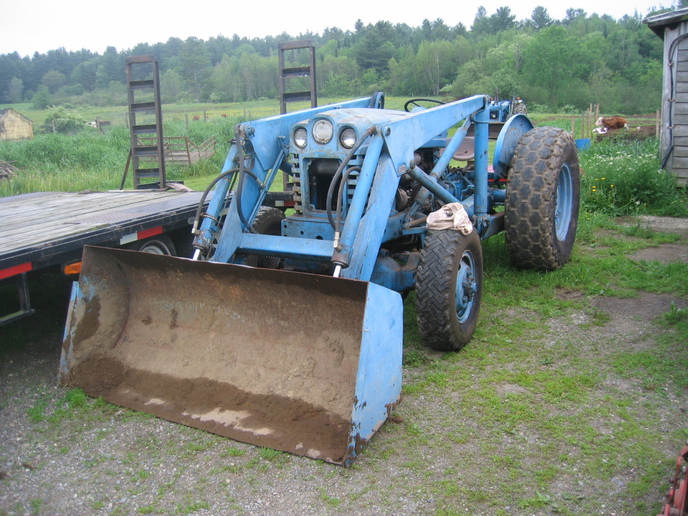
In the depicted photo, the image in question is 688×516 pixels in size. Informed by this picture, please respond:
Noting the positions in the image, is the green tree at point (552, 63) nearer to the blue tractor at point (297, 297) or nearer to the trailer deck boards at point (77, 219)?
the trailer deck boards at point (77, 219)

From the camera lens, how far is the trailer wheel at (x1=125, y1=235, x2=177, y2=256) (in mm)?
5039

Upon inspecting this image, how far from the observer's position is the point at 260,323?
3789 millimetres

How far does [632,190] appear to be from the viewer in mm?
8984

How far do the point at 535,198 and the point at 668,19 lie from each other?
225 inches

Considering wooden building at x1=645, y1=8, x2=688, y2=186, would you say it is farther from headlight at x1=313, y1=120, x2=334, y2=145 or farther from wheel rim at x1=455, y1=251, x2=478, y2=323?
headlight at x1=313, y1=120, x2=334, y2=145

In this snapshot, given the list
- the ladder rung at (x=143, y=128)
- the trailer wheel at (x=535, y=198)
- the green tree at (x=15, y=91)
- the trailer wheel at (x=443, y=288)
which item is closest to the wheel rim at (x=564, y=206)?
the trailer wheel at (x=535, y=198)

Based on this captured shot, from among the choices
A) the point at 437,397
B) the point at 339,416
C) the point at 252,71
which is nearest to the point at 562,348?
the point at 437,397

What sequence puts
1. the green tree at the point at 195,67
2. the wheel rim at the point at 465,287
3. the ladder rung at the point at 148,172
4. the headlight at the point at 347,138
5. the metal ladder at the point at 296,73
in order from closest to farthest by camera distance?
1. the headlight at the point at 347,138
2. the wheel rim at the point at 465,287
3. the metal ladder at the point at 296,73
4. the ladder rung at the point at 148,172
5. the green tree at the point at 195,67

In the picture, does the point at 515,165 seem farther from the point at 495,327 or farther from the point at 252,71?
the point at 252,71

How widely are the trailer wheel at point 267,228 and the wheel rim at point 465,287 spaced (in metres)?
1.36

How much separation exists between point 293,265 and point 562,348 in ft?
6.78

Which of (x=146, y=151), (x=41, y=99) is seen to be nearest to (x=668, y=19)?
(x=146, y=151)

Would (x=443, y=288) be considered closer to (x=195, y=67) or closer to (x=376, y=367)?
(x=376, y=367)

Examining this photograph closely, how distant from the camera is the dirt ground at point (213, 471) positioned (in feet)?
9.48
